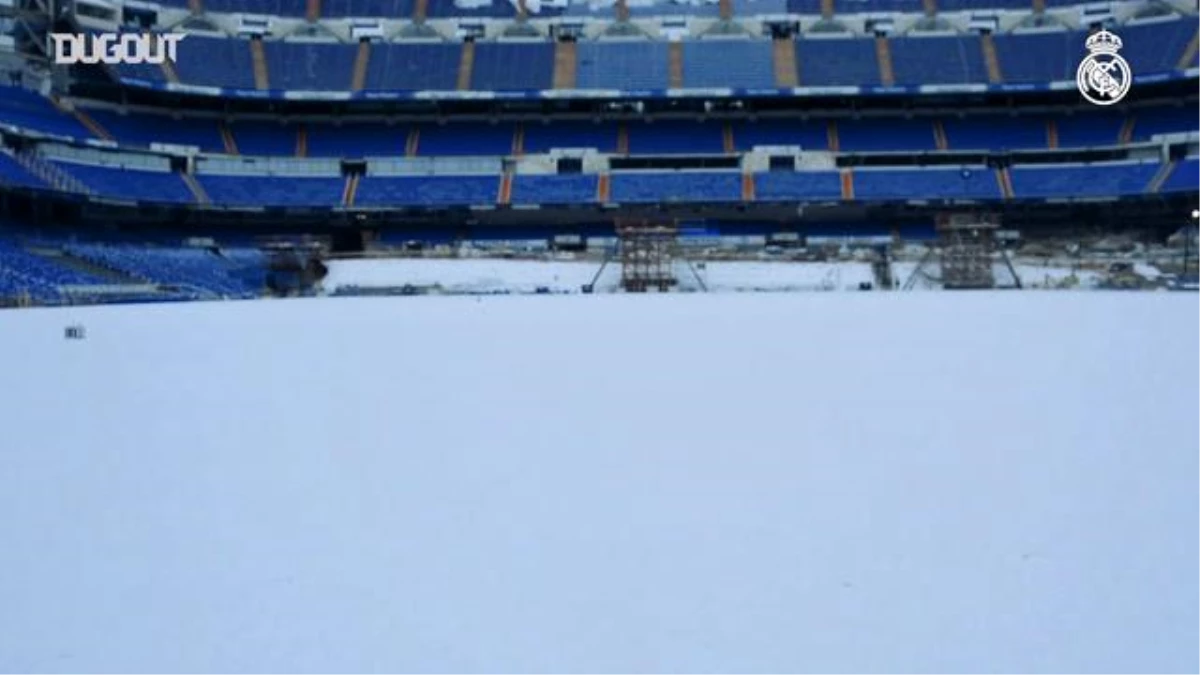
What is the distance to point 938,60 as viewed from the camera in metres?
30.7

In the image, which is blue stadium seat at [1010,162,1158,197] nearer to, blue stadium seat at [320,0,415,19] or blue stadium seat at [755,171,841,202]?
blue stadium seat at [755,171,841,202]

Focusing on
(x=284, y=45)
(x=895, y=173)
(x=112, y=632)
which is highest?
(x=284, y=45)

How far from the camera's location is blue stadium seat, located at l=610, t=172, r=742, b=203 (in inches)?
1125

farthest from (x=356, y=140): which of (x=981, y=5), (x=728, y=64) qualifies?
(x=981, y=5)

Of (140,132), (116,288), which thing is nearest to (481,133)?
(140,132)

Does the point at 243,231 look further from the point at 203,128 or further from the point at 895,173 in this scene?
the point at 895,173

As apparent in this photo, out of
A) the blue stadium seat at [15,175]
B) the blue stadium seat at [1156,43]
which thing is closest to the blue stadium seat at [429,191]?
the blue stadium seat at [15,175]

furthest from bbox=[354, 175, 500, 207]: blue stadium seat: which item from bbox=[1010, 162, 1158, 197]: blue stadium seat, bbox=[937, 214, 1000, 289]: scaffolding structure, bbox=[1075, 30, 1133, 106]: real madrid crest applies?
bbox=[1075, 30, 1133, 106]: real madrid crest

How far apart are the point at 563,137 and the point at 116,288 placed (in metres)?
12.9

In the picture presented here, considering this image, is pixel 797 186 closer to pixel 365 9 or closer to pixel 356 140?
pixel 356 140

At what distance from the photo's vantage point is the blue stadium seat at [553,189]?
28719 mm

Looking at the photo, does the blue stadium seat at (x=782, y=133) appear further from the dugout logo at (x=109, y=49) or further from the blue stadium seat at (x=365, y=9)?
the dugout logo at (x=109, y=49)

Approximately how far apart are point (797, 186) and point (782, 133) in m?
2.34

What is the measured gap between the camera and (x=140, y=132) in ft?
96.2
